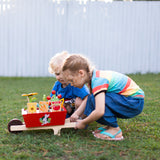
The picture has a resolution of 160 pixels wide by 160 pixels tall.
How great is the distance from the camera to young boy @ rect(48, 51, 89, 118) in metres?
2.63

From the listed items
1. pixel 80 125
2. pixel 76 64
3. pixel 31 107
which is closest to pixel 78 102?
pixel 80 125

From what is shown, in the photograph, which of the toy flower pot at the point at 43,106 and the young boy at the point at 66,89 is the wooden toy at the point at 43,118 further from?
the young boy at the point at 66,89

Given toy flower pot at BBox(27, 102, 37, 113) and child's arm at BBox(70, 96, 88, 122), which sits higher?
toy flower pot at BBox(27, 102, 37, 113)

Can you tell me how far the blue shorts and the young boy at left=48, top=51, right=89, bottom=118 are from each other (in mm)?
412

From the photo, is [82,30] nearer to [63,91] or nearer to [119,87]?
[63,91]

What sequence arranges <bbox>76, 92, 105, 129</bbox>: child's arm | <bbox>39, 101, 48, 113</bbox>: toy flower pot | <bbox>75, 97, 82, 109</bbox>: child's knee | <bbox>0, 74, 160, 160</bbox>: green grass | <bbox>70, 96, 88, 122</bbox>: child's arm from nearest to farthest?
<bbox>0, 74, 160, 160</bbox>: green grass → <bbox>76, 92, 105, 129</bbox>: child's arm → <bbox>39, 101, 48, 113</bbox>: toy flower pot → <bbox>70, 96, 88, 122</bbox>: child's arm → <bbox>75, 97, 82, 109</bbox>: child's knee

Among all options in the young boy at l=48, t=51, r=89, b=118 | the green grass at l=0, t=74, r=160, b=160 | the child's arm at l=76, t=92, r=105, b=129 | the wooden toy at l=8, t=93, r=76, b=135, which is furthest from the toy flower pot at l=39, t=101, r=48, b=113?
the child's arm at l=76, t=92, r=105, b=129

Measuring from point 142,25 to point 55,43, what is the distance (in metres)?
2.45

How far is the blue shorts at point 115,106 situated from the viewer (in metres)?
2.27

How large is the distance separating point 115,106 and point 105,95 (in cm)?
13

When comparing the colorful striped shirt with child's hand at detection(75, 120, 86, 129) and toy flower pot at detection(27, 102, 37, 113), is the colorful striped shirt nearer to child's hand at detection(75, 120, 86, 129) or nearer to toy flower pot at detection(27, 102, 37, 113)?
child's hand at detection(75, 120, 86, 129)

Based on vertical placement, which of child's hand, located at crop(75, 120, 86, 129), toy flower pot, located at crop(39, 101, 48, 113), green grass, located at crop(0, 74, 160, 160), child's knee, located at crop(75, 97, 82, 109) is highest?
toy flower pot, located at crop(39, 101, 48, 113)

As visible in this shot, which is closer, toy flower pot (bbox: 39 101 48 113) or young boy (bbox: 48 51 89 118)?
toy flower pot (bbox: 39 101 48 113)

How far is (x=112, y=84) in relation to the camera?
2289 mm
